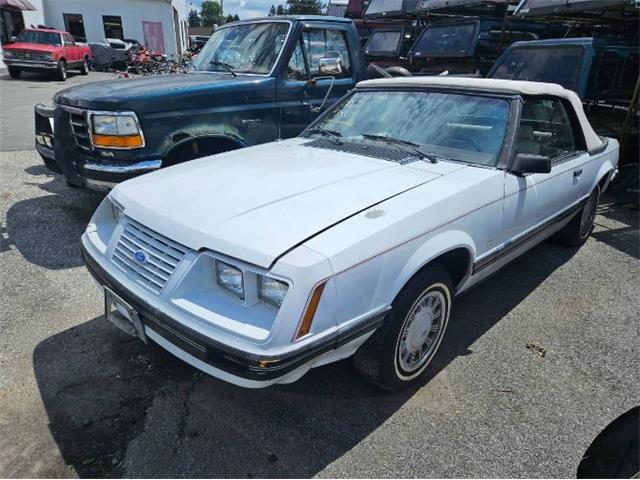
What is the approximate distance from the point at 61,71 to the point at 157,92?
18407 mm

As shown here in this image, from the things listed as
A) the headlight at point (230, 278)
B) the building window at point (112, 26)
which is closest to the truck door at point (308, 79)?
the headlight at point (230, 278)

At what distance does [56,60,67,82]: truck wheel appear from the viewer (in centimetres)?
1906

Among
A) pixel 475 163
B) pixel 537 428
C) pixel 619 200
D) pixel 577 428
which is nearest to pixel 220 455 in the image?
pixel 537 428

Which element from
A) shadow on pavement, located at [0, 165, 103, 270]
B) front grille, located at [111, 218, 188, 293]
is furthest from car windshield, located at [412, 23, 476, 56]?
front grille, located at [111, 218, 188, 293]

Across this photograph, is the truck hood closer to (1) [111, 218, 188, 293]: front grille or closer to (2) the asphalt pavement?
(2) the asphalt pavement

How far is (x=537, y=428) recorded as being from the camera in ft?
8.28

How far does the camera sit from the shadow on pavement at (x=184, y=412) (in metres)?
2.22

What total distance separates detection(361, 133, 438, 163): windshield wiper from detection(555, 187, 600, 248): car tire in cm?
226

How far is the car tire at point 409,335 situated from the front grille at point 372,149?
→ 81 cm

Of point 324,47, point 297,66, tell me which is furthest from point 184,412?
point 324,47

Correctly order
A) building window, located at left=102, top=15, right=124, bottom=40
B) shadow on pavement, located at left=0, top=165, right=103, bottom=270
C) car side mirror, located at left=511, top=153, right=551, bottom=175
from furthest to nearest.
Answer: building window, located at left=102, top=15, right=124, bottom=40 → shadow on pavement, located at left=0, top=165, right=103, bottom=270 → car side mirror, located at left=511, top=153, right=551, bottom=175

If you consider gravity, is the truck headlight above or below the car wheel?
above

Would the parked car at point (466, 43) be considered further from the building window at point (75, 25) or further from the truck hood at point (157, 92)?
the building window at point (75, 25)

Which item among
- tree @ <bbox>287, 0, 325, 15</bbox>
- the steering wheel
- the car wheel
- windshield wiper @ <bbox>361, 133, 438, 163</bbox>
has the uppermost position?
tree @ <bbox>287, 0, 325, 15</bbox>
